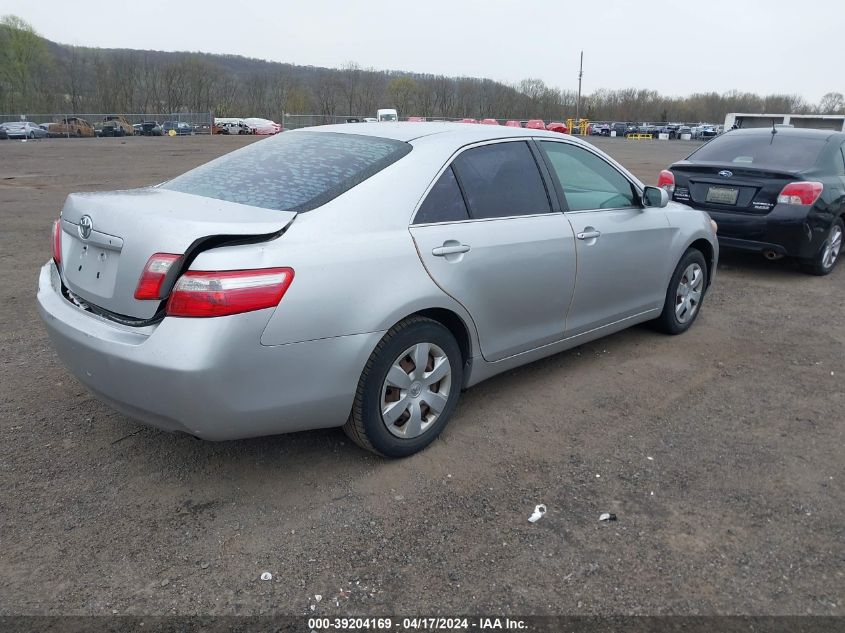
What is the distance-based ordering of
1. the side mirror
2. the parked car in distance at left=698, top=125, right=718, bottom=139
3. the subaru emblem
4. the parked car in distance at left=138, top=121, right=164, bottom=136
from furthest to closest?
the parked car in distance at left=698, top=125, right=718, bottom=139, the parked car in distance at left=138, top=121, right=164, bottom=136, the side mirror, the subaru emblem

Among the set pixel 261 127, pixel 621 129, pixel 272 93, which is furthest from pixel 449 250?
pixel 272 93

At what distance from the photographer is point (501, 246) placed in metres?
3.65

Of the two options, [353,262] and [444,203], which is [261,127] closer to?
[444,203]

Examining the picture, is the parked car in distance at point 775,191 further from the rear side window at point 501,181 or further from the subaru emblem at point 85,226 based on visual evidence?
the subaru emblem at point 85,226

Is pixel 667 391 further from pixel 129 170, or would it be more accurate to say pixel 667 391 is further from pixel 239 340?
pixel 129 170

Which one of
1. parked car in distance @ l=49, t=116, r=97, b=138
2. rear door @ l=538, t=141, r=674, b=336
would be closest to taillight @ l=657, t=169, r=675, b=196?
rear door @ l=538, t=141, r=674, b=336

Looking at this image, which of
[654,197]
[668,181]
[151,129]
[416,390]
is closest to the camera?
[416,390]

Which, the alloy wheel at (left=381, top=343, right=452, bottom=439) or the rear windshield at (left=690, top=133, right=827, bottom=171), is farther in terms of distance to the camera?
the rear windshield at (left=690, top=133, right=827, bottom=171)

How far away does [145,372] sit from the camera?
2.70 meters

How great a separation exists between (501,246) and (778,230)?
465cm

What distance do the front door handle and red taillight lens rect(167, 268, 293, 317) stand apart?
0.92 metres

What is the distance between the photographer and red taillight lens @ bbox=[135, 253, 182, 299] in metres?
2.70

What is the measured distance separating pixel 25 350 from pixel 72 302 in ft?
6.46

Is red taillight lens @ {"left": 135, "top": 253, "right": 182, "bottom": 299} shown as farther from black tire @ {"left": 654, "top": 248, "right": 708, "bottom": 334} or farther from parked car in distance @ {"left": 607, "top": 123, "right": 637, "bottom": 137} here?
parked car in distance @ {"left": 607, "top": 123, "right": 637, "bottom": 137}
